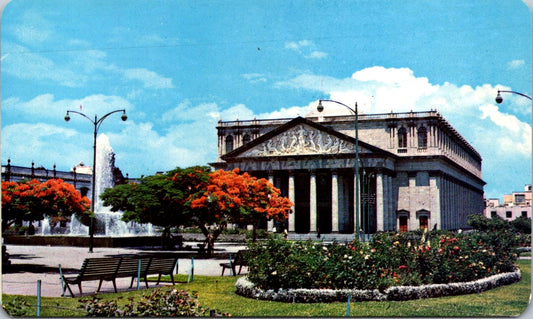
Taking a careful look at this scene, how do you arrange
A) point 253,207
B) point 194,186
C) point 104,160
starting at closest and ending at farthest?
point 194,186 → point 253,207 → point 104,160

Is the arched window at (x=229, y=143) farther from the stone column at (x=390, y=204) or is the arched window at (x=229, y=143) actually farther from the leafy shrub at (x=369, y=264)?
the leafy shrub at (x=369, y=264)

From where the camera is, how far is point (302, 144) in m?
76.1

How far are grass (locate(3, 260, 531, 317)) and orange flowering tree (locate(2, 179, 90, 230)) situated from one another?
8.51m

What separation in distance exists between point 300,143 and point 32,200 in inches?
2098

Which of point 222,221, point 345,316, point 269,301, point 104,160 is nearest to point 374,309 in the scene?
point 345,316

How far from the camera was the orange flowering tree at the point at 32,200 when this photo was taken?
23.7 meters

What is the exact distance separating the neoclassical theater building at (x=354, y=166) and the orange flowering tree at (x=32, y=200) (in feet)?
160

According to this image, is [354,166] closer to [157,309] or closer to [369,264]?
[369,264]

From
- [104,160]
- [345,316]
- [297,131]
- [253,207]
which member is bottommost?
Result: [345,316]

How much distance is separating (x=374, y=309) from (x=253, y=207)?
27.8 meters

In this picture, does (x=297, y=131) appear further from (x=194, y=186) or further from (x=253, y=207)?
(x=194, y=186)

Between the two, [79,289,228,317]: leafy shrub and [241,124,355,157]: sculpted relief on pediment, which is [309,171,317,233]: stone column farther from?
[79,289,228,317]: leafy shrub

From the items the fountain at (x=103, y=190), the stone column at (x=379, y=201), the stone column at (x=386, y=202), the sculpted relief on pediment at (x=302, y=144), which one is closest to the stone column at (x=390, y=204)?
the stone column at (x=386, y=202)

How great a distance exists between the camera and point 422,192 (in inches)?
3039
